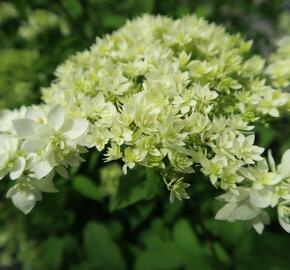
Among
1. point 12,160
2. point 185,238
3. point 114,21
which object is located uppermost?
point 114,21

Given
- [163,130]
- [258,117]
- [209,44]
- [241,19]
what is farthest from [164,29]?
[241,19]

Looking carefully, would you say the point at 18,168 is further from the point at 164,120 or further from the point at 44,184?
Answer: the point at 164,120

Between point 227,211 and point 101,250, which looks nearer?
point 227,211

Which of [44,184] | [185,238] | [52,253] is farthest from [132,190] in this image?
[52,253]

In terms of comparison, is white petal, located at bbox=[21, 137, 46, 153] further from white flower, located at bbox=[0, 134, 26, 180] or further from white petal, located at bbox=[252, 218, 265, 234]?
white petal, located at bbox=[252, 218, 265, 234]

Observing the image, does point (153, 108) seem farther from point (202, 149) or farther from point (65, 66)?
point (65, 66)

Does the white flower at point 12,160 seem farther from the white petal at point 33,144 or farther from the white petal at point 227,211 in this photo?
the white petal at point 227,211

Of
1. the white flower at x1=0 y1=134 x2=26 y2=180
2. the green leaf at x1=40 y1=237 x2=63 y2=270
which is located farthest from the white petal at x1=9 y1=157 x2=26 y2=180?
the green leaf at x1=40 y1=237 x2=63 y2=270
